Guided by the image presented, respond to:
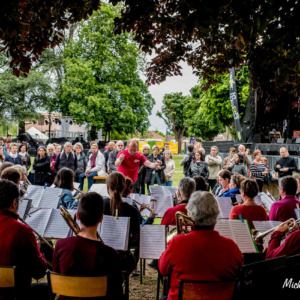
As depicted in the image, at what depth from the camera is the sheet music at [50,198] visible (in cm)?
532

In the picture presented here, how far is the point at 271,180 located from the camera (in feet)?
37.3

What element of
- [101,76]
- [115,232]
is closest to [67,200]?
[115,232]

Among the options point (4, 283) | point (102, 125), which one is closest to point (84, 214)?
point (4, 283)

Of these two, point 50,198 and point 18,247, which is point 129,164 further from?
point 18,247

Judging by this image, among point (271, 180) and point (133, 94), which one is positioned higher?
point (133, 94)

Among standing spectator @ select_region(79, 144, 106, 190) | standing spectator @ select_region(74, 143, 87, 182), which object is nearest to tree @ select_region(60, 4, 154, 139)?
standing spectator @ select_region(74, 143, 87, 182)

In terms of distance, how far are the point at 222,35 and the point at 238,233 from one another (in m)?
2.76

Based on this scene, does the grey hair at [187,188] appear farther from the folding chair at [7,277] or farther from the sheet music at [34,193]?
the sheet music at [34,193]

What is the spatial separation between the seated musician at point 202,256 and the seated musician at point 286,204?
7.04 feet

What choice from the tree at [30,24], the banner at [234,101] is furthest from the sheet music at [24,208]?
the banner at [234,101]

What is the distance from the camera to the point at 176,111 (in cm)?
6688

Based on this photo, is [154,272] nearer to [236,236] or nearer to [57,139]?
[236,236]

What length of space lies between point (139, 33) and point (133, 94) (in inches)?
1194

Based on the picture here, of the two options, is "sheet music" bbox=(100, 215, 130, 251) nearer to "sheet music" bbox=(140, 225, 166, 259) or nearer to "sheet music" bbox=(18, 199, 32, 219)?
"sheet music" bbox=(140, 225, 166, 259)
